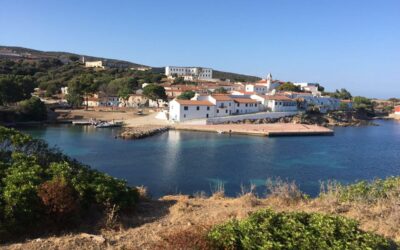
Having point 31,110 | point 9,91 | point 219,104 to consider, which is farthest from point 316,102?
point 9,91

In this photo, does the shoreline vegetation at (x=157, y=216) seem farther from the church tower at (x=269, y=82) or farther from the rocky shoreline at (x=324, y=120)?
the church tower at (x=269, y=82)

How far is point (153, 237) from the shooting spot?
7.44 meters

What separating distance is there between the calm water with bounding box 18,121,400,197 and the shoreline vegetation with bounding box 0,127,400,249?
10439 millimetres

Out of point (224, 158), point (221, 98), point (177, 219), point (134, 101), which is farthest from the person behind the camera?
point (134, 101)

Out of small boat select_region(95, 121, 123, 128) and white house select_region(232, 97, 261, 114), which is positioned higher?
white house select_region(232, 97, 261, 114)

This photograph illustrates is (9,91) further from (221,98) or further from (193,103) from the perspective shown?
(221,98)

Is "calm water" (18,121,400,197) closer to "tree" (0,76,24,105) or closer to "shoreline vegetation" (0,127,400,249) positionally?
"shoreline vegetation" (0,127,400,249)

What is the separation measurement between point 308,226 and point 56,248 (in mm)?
4538

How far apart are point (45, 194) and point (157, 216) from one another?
2.80 meters

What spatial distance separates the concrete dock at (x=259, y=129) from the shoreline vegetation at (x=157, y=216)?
3881 cm

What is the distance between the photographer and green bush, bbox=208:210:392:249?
19.2 feet

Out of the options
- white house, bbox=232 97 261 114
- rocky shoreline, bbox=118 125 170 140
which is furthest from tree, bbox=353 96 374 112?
rocky shoreline, bbox=118 125 170 140

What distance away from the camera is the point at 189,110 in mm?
57344

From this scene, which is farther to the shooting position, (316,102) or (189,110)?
(316,102)
